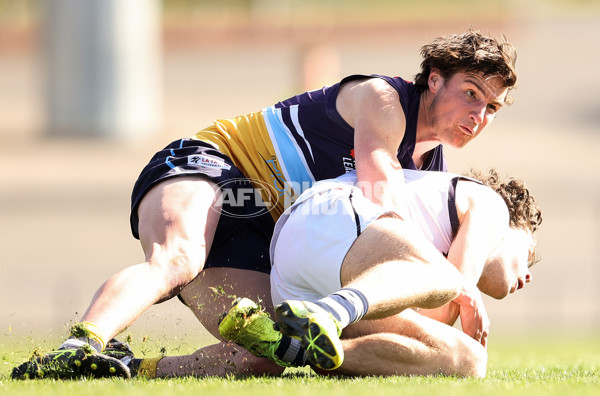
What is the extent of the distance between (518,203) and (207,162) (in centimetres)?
181

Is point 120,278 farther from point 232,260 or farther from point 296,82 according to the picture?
point 296,82

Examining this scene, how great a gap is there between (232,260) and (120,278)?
3.11 ft

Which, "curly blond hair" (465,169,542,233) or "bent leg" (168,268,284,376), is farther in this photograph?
"curly blond hair" (465,169,542,233)

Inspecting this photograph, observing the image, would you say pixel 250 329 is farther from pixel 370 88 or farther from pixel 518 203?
pixel 518 203

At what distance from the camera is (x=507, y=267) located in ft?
17.0

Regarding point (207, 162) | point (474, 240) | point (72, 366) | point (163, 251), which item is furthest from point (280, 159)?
point (72, 366)

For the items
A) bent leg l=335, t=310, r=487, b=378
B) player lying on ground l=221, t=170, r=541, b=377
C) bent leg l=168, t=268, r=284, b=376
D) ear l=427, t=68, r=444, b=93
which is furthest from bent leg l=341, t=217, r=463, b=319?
ear l=427, t=68, r=444, b=93

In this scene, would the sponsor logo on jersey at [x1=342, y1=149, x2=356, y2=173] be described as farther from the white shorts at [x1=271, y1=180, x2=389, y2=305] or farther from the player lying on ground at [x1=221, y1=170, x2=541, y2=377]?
the white shorts at [x1=271, y1=180, x2=389, y2=305]

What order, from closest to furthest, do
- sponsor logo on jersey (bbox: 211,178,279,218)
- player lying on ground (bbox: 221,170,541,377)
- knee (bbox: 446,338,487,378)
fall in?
1. player lying on ground (bbox: 221,170,541,377)
2. knee (bbox: 446,338,487,378)
3. sponsor logo on jersey (bbox: 211,178,279,218)

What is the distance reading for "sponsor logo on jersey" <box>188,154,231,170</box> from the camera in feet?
17.9

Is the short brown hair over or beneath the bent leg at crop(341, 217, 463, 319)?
over

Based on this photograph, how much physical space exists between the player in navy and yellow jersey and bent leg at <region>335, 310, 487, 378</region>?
0.55 metres

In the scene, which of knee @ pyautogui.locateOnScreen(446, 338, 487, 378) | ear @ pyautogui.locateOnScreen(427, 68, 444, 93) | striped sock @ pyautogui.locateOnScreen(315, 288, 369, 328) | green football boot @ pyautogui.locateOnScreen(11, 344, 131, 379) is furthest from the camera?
ear @ pyautogui.locateOnScreen(427, 68, 444, 93)

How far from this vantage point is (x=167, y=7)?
119ft
